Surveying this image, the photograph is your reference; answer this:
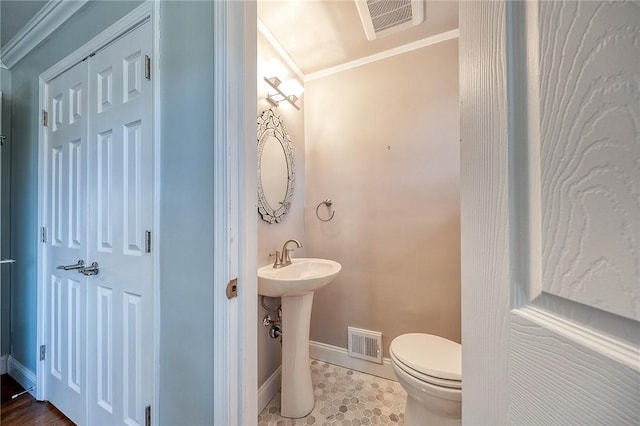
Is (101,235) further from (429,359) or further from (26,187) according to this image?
(429,359)

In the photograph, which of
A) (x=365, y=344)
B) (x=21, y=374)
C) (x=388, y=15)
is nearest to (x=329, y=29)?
(x=388, y=15)

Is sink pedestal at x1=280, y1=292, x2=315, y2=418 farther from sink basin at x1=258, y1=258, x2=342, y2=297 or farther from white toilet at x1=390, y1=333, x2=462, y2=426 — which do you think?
white toilet at x1=390, y1=333, x2=462, y2=426

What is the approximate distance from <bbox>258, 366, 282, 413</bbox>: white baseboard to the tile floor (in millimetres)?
29

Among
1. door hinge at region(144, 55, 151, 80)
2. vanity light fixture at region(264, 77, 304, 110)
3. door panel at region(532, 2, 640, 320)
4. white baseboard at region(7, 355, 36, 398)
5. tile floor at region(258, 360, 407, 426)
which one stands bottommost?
tile floor at region(258, 360, 407, 426)

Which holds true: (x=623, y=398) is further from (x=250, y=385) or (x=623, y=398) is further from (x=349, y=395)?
(x=349, y=395)

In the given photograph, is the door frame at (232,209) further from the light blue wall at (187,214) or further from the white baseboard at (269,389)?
the white baseboard at (269,389)

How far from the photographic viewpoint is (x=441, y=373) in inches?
41.7

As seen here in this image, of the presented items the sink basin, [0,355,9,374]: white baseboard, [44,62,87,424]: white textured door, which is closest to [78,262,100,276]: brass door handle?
[44,62,87,424]: white textured door

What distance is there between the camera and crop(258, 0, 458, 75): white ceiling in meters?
1.41

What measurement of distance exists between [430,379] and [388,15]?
195 centimetres

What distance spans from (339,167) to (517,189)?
1.67 meters

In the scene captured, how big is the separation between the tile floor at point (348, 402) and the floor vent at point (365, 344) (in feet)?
0.42

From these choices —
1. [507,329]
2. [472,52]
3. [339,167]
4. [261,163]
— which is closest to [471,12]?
[472,52]

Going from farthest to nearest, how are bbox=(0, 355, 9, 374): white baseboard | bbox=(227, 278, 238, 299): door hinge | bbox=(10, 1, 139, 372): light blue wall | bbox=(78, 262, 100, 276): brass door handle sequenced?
1. bbox=(0, 355, 9, 374): white baseboard
2. bbox=(10, 1, 139, 372): light blue wall
3. bbox=(78, 262, 100, 276): brass door handle
4. bbox=(227, 278, 238, 299): door hinge
